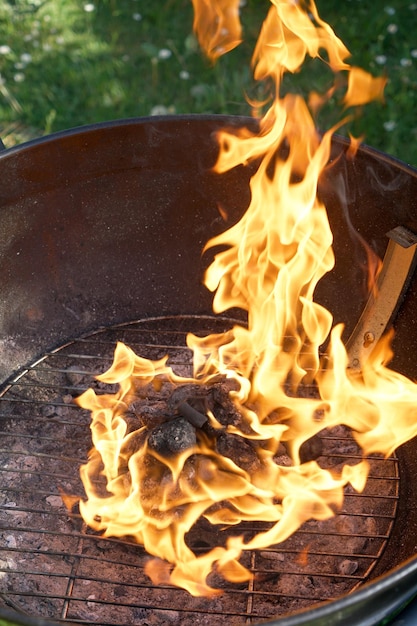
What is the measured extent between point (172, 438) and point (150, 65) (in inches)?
97.5

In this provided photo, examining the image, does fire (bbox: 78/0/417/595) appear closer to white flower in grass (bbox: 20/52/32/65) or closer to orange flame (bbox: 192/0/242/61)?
orange flame (bbox: 192/0/242/61)

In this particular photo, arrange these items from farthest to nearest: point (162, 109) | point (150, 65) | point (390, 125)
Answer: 1. point (150, 65)
2. point (162, 109)
3. point (390, 125)

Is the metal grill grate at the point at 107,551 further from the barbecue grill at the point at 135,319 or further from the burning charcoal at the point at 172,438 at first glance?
the burning charcoal at the point at 172,438

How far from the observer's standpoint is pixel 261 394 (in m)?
1.99

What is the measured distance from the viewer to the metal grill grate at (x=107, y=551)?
1.66 metres

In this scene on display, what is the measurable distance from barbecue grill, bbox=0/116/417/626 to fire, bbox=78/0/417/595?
0.16 feet

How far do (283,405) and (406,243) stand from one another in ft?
1.85

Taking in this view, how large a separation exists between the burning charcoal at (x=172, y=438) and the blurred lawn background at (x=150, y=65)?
6.23 ft

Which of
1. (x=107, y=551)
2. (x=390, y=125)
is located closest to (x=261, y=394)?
(x=107, y=551)

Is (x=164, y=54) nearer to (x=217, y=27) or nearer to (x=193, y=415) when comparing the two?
(x=217, y=27)

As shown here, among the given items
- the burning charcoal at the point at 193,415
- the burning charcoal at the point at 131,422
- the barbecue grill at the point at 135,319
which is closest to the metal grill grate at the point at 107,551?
the barbecue grill at the point at 135,319

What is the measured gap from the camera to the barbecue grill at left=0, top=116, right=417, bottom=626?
5.57 feet

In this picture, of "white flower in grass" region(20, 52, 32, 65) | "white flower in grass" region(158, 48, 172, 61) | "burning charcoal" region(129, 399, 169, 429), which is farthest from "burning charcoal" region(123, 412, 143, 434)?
"white flower in grass" region(20, 52, 32, 65)

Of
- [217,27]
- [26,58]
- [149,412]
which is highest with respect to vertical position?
[26,58]
